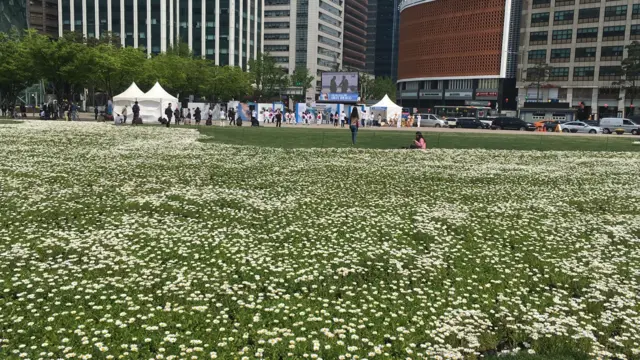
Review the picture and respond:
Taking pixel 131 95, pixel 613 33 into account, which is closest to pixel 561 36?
pixel 613 33

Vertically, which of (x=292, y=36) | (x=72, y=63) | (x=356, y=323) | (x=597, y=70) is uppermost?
(x=292, y=36)

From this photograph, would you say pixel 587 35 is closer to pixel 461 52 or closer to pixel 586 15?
pixel 586 15

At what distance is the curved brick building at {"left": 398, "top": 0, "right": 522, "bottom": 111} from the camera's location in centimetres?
12412

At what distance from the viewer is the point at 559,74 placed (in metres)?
116

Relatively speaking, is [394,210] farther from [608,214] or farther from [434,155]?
[434,155]

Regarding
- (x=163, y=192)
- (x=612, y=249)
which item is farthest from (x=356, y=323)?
(x=163, y=192)

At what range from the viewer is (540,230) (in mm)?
11102

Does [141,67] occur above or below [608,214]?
above

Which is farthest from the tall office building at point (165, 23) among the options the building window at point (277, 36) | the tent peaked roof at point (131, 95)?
the tent peaked roof at point (131, 95)

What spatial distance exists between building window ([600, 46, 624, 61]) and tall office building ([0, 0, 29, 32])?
134 m

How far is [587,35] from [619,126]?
55.0 metres

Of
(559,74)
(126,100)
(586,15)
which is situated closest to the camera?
(126,100)

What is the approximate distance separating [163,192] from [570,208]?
36.8 feet

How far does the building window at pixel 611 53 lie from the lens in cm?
10812
